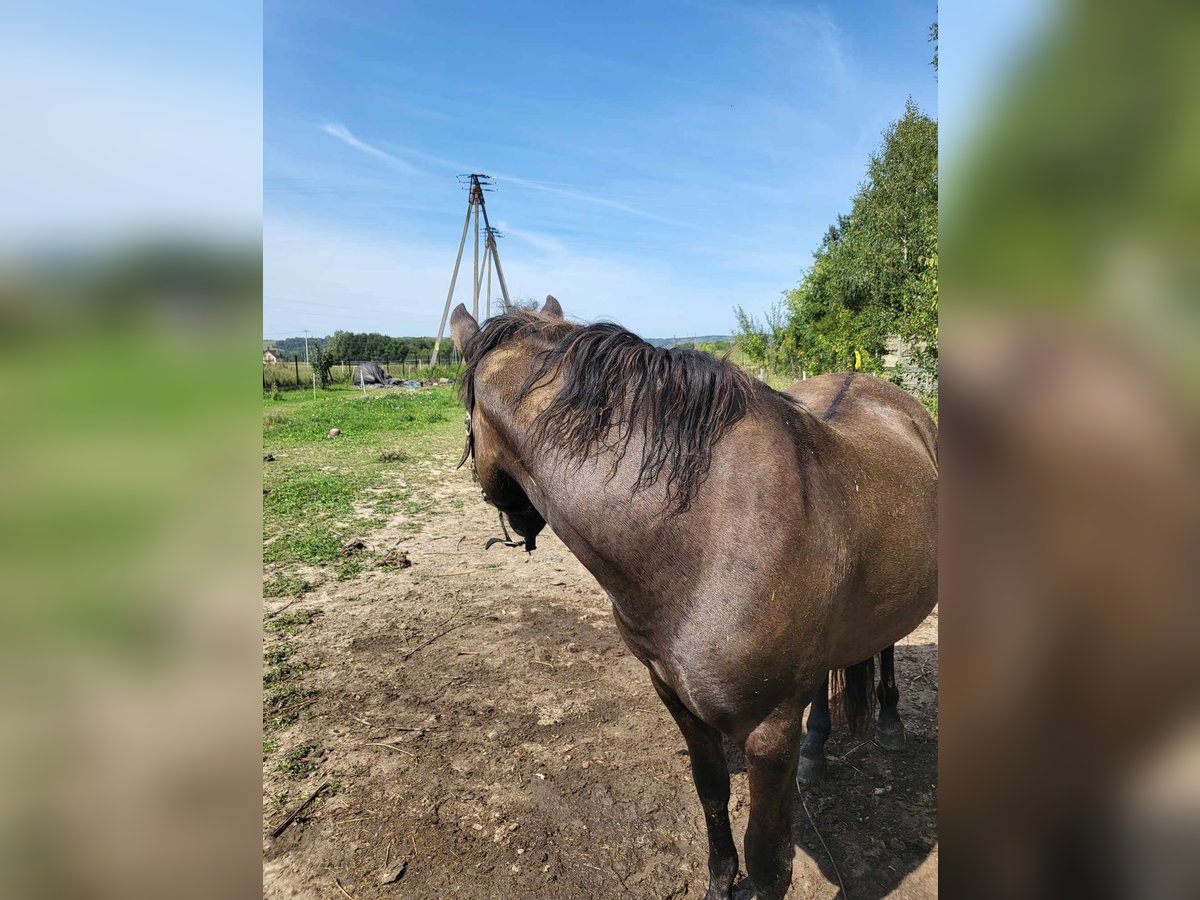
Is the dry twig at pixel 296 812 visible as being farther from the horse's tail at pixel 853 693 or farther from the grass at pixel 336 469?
the horse's tail at pixel 853 693

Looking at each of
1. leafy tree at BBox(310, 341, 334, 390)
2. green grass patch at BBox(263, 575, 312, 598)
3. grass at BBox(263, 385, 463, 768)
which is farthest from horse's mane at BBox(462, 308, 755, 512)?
leafy tree at BBox(310, 341, 334, 390)

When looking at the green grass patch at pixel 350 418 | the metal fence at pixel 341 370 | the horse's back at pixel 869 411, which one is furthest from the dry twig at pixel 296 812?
the metal fence at pixel 341 370

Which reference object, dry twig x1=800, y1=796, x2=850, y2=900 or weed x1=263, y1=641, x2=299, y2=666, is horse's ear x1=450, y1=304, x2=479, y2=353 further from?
weed x1=263, y1=641, x2=299, y2=666

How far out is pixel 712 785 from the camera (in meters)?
2.44

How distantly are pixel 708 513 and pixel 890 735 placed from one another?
244 centimetres

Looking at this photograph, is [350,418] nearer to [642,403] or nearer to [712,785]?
[712,785]

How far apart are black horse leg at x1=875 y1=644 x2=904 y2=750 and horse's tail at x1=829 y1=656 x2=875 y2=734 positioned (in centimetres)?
26

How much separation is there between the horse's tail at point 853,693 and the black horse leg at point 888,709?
26cm

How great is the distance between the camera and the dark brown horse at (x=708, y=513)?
1874 millimetres

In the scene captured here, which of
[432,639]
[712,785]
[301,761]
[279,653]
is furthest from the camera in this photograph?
[432,639]

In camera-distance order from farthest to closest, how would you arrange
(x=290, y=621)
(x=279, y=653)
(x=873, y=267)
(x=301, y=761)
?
(x=873, y=267) → (x=290, y=621) → (x=279, y=653) → (x=301, y=761)

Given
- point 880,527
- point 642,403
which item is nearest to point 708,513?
point 642,403
